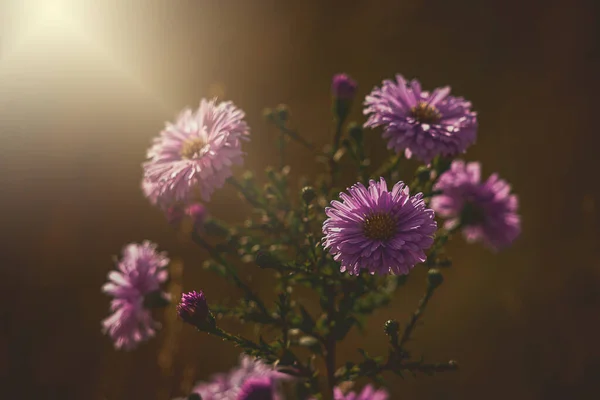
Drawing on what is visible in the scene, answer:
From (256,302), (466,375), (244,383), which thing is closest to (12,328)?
(244,383)

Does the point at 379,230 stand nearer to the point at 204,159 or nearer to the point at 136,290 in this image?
the point at 204,159

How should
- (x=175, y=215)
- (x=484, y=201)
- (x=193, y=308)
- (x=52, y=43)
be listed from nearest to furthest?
1. (x=193, y=308)
2. (x=175, y=215)
3. (x=484, y=201)
4. (x=52, y=43)

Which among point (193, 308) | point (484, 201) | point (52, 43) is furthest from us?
point (52, 43)

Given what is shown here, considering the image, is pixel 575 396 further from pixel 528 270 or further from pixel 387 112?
pixel 387 112

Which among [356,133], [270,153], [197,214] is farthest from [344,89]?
[270,153]

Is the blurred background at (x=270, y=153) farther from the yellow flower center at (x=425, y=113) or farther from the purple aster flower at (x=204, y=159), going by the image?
the yellow flower center at (x=425, y=113)

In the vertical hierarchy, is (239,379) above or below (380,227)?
below
